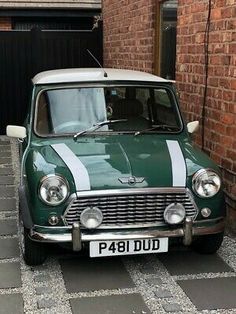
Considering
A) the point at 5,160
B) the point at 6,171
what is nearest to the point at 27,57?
the point at 5,160

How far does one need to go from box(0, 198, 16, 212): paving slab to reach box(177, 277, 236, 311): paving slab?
2.59 metres

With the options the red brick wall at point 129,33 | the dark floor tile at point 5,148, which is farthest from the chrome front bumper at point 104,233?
the dark floor tile at point 5,148

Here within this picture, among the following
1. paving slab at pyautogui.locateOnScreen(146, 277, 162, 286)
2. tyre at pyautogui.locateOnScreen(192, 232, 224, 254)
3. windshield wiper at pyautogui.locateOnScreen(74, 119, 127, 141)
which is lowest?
paving slab at pyautogui.locateOnScreen(146, 277, 162, 286)

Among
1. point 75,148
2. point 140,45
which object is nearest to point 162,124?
point 75,148

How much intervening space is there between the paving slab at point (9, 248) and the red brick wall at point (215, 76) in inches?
84.7

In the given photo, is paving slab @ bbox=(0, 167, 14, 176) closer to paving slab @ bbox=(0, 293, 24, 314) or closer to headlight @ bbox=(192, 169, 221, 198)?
paving slab @ bbox=(0, 293, 24, 314)

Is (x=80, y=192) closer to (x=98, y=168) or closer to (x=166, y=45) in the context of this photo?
(x=98, y=168)

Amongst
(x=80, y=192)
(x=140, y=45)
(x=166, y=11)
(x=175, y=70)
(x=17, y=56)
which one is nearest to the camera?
(x=80, y=192)

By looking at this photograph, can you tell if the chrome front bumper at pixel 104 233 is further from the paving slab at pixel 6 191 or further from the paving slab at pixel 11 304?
the paving slab at pixel 6 191

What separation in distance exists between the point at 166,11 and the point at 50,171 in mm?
4172

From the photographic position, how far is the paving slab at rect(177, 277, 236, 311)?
12.5 ft

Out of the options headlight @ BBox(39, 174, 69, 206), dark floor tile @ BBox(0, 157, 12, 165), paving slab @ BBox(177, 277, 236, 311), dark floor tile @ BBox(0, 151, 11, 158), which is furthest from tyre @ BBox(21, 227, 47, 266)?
dark floor tile @ BBox(0, 151, 11, 158)

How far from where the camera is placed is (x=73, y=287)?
13.3ft

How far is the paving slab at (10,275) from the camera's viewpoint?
414 centimetres
